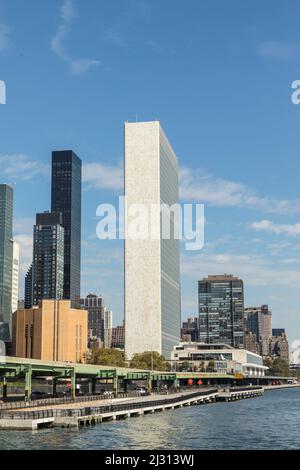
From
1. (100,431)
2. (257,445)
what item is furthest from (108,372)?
(257,445)

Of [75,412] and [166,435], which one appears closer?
[166,435]

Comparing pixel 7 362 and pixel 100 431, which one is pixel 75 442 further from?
pixel 7 362

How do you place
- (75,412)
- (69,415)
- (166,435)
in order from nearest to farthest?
(166,435)
(69,415)
(75,412)

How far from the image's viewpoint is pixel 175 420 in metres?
111

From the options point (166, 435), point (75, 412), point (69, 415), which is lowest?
point (166, 435)
